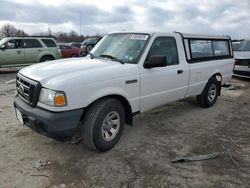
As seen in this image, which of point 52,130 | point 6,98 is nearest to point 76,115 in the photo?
point 52,130

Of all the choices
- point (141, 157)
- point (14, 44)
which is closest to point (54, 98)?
point (141, 157)

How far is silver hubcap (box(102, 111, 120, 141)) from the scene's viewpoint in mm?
4062

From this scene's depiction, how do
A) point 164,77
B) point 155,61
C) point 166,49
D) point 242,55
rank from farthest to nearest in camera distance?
1. point 242,55
2. point 166,49
3. point 164,77
4. point 155,61

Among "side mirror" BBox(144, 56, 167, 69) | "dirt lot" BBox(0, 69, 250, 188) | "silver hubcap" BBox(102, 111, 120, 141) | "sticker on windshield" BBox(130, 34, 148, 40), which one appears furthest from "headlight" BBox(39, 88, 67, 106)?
"sticker on windshield" BBox(130, 34, 148, 40)

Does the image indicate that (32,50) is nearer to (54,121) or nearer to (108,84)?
(108,84)

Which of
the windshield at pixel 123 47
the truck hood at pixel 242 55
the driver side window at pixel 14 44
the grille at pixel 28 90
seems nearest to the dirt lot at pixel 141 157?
the grille at pixel 28 90

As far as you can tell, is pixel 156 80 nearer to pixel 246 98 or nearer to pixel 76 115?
pixel 76 115

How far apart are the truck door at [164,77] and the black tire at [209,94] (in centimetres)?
→ 105

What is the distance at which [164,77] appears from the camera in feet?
16.0

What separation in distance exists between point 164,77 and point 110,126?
1.41 metres

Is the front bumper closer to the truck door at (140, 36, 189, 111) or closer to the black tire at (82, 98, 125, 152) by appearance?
the black tire at (82, 98, 125, 152)

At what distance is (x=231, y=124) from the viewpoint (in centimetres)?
566

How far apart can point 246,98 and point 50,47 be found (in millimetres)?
9350

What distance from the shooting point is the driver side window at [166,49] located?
15.6ft
